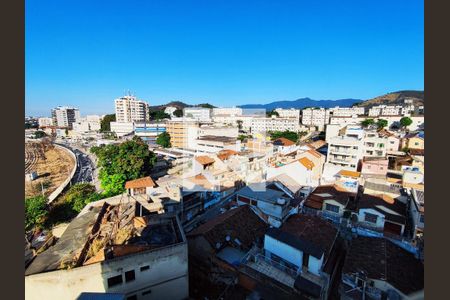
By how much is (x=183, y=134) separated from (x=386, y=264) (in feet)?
155

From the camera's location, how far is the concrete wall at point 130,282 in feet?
26.9

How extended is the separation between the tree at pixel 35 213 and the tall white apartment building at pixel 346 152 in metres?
34.1

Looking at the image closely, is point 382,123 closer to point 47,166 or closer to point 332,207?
point 332,207

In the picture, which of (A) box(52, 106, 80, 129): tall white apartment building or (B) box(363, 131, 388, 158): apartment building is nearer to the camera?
(B) box(363, 131, 388, 158): apartment building

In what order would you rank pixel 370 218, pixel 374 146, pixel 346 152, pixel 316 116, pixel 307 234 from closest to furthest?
pixel 307 234 → pixel 370 218 → pixel 346 152 → pixel 374 146 → pixel 316 116

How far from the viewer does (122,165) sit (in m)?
27.5

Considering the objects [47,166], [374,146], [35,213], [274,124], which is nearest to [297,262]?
[35,213]

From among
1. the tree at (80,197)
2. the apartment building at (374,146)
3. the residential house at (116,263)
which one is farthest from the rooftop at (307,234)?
the apartment building at (374,146)

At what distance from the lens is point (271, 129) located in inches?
3125

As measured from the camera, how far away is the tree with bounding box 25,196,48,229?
1858 cm

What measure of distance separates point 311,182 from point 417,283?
13.5 meters

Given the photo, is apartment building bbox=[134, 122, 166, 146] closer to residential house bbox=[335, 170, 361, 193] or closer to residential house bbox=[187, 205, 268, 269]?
residential house bbox=[335, 170, 361, 193]

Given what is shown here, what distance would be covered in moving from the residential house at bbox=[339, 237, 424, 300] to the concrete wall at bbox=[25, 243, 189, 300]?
8.20m

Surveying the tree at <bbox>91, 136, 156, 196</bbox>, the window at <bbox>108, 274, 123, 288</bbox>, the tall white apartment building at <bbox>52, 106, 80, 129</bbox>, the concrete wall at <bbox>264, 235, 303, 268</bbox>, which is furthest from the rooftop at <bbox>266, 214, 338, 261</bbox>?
the tall white apartment building at <bbox>52, 106, 80, 129</bbox>
